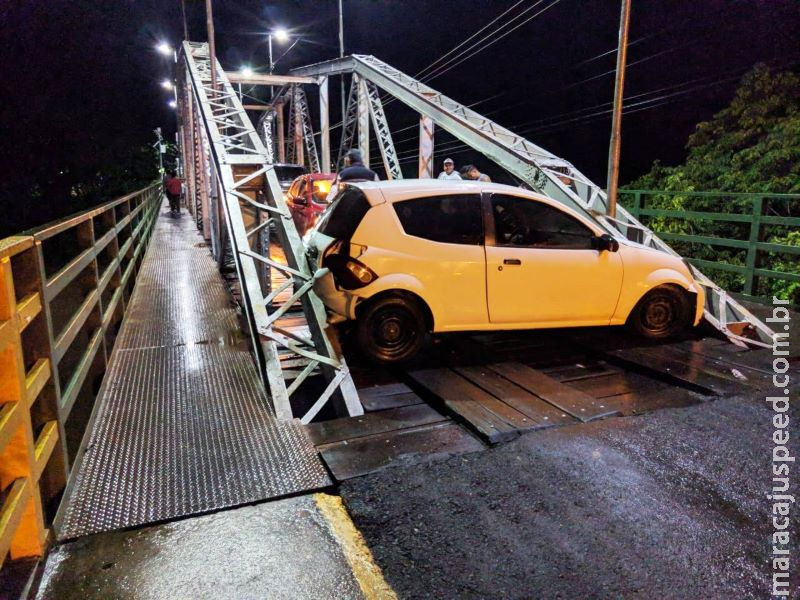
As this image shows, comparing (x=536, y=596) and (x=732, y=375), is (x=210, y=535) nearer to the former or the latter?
(x=536, y=596)

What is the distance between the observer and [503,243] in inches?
218

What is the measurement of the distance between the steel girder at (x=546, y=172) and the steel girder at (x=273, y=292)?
3.98 m

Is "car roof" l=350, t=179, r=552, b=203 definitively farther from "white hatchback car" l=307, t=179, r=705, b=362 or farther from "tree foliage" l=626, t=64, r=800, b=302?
"tree foliage" l=626, t=64, r=800, b=302

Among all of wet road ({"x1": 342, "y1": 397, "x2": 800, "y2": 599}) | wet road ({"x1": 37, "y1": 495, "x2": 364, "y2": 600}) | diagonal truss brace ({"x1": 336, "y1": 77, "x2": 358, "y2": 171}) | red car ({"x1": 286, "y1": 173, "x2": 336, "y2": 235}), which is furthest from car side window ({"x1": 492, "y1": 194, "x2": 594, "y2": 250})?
diagonal truss brace ({"x1": 336, "y1": 77, "x2": 358, "y2": 171})

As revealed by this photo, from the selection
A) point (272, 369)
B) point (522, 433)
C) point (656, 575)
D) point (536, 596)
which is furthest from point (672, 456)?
point (272, 369)

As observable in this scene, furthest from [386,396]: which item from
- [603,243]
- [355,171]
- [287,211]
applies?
[355,171]

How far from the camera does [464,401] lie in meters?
4.55

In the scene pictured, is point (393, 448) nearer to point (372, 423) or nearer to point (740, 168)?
point (372, 423)

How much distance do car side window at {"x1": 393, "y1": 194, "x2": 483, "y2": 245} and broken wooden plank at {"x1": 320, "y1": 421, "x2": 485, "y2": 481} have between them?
6.48 feet

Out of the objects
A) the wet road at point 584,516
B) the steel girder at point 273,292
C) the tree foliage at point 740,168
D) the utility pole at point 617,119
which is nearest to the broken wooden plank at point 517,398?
the wet road at point 584,516

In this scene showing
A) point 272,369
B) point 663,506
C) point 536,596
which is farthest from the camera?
point 272,369

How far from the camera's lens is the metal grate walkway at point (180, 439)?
3.03 metres

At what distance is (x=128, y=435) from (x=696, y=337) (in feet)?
18.6

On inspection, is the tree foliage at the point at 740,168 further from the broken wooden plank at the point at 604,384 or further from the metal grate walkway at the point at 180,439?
the metal grate walkway at the point at 180,439
